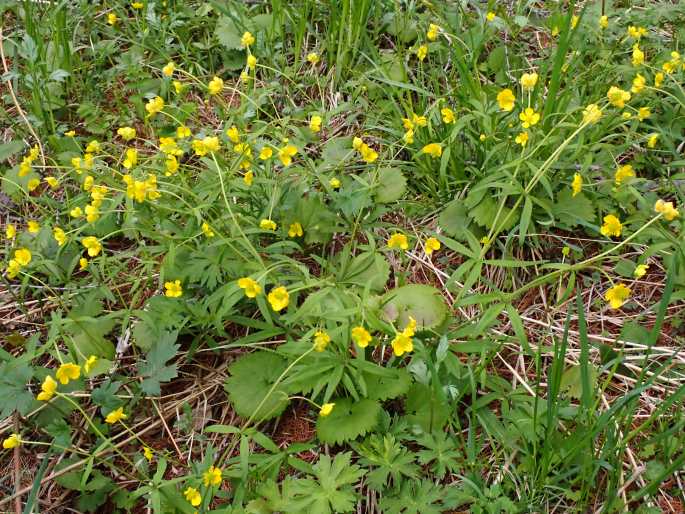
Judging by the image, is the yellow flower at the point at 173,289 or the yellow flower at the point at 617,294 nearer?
the yellow flower at the point at 617,294

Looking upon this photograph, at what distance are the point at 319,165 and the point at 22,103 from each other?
1.56m

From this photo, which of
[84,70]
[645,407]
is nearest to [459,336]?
[645,407]

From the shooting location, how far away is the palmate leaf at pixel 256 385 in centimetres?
192

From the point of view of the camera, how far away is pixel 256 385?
6.46ft

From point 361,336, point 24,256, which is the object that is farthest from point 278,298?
point 24,256

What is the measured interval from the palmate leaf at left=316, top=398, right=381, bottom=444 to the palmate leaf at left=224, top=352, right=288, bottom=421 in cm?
16

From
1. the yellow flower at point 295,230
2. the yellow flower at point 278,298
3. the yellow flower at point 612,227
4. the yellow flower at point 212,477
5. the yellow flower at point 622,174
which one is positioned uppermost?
the yellow flower at point 622,174

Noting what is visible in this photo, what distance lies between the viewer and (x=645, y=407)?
1.94m

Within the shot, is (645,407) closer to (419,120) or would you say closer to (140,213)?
(419,120)

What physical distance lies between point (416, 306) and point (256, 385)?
579mm

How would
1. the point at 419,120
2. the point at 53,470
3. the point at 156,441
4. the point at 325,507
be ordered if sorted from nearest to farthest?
the point at 325,507 → the point at 53,470 → the point at 156,441 → the point at 419,120

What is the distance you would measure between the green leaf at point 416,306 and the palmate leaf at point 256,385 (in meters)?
0.40

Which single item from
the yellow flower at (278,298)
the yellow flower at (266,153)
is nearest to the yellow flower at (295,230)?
the yellow flower at (266,153)

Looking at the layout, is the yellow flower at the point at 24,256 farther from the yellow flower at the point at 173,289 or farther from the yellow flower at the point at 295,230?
the yellow flower at the point at 295,230
